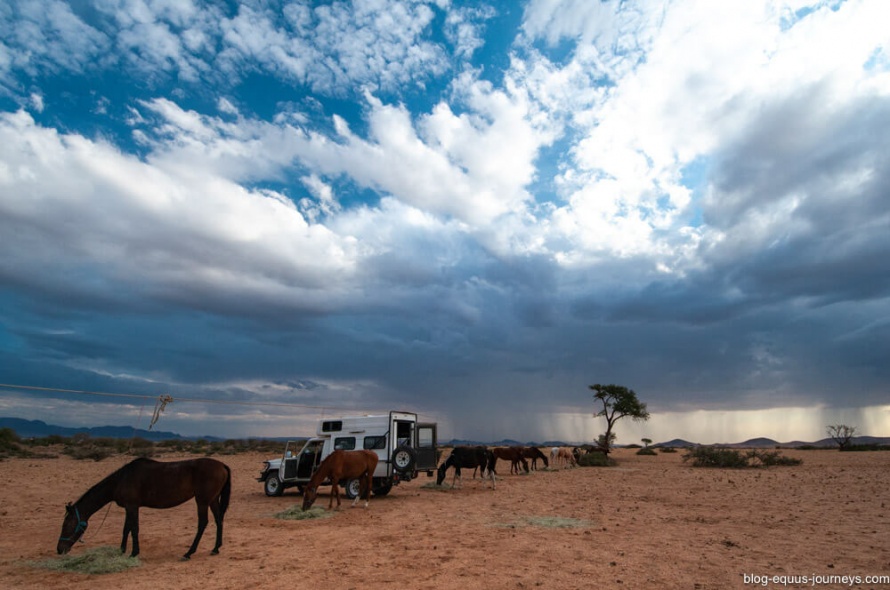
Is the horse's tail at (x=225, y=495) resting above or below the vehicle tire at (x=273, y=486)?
above

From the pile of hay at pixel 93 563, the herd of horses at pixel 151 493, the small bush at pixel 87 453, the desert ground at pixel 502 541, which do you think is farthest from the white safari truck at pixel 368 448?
the small bush at pixel 87 453

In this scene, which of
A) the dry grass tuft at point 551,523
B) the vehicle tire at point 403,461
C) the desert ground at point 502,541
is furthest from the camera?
the vehicle tire at point 403,461

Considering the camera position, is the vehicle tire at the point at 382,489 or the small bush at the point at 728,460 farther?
the small bush at the point at 728,460

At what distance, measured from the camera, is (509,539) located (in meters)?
10.6

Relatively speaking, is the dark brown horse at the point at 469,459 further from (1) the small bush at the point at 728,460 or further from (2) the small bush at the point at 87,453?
(2) the small bush at the point at 87,453

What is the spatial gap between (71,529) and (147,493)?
1.57 meters

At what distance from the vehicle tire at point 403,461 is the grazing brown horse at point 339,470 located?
162 centimetres

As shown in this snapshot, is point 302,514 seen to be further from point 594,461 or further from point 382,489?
point 594,461

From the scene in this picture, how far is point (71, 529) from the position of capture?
30.0 ft

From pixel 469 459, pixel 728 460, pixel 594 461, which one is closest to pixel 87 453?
pixel 469 459

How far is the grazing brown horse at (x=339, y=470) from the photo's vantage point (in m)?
14.6

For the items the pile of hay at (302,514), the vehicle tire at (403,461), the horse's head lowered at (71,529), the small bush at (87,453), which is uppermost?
the vehicle tire at (403,461)

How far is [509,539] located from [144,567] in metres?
7.18

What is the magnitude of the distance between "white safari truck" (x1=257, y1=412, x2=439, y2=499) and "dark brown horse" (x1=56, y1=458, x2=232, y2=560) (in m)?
8.76
